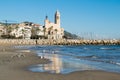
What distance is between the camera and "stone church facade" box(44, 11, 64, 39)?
172775 millimetres

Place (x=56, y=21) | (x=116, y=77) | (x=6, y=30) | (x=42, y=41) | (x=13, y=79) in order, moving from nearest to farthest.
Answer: (x=13, y=79) → (x=116, y=77) → (x=42, y=41) → (x=6, y=30) → (x=56, y=21)

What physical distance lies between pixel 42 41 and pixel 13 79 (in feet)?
399

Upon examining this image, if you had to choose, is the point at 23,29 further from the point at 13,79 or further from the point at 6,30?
the point at 13,79

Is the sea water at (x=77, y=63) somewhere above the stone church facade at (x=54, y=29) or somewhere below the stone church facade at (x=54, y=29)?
below

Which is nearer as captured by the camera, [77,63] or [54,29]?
[77,63]

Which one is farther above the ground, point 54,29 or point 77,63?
point 54,29

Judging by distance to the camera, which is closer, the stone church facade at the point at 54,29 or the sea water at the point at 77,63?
the sea water at the point at 77,63

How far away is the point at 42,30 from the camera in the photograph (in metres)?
179

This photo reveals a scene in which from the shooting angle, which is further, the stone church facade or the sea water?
the stone church facade

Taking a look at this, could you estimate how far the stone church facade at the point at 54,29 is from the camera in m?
173

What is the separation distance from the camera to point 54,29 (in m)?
179

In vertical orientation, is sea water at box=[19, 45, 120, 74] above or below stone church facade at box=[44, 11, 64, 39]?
below

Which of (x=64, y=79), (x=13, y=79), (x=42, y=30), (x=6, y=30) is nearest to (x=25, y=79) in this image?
(x=13, y=79)

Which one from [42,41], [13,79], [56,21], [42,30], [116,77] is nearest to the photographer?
[13,79]
